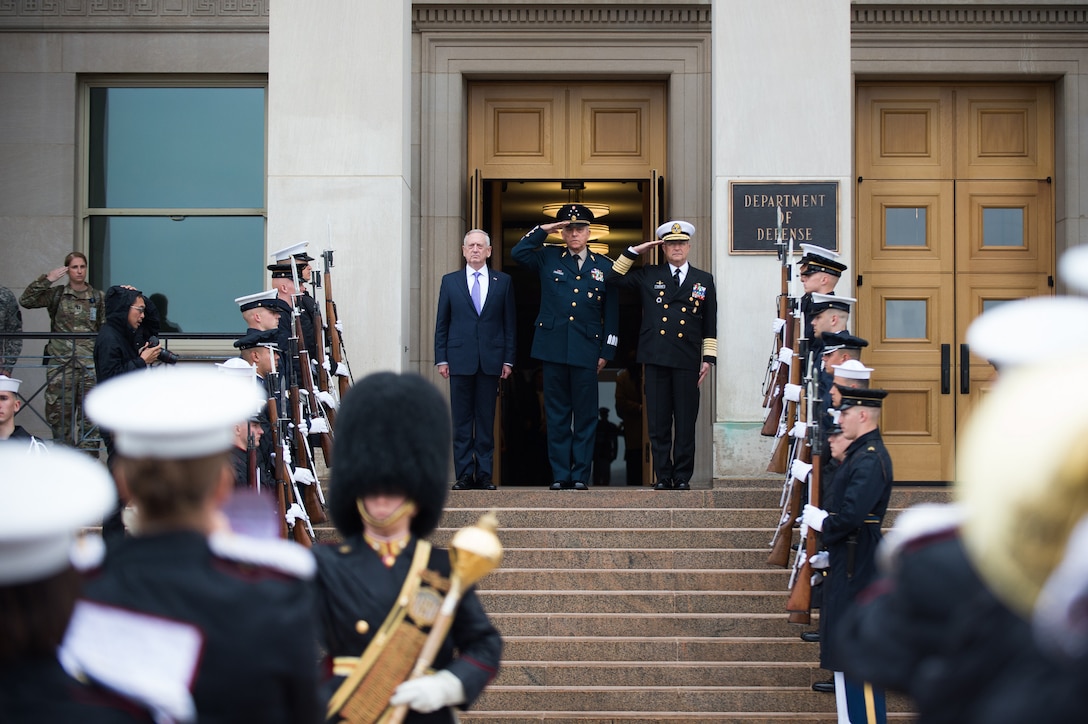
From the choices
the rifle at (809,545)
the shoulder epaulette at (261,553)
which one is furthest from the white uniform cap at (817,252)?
the shoulder epaulette at (261,553)

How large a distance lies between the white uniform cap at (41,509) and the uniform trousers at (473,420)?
804cm

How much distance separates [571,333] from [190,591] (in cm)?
828

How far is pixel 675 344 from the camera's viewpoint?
1039 cm

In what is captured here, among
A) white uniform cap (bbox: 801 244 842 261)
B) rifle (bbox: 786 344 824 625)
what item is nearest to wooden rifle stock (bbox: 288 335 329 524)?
rifle (bbox: 786 344 824 625)

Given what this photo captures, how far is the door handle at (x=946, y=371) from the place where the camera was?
12.9 m

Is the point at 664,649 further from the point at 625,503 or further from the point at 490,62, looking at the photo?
the point at 490,62

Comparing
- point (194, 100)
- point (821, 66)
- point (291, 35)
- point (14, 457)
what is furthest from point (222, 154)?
point (14, 457)

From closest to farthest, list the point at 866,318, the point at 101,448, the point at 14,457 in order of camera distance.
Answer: the point at 14,457, the point at 101,448, the point at 866,318

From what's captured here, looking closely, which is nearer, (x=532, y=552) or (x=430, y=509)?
(x=430, y=509)

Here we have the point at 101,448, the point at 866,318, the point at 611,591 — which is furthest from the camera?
the point at 866,318

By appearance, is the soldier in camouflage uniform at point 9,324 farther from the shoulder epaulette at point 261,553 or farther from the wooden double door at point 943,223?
the shoulder epaulette at point 261,553

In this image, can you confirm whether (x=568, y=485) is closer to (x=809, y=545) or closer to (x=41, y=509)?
(x=809, y=545)

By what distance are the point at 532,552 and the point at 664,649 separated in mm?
1333

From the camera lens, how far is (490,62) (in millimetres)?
13141
